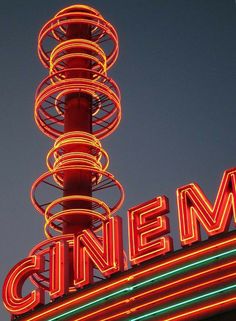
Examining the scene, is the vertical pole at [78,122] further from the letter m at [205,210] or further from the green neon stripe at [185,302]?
the green neon stripe at [185,302]

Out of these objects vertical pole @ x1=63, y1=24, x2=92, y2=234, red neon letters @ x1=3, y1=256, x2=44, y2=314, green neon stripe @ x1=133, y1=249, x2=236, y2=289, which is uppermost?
vertical pole @ x1=63, y1=24, x2=92, y2=234

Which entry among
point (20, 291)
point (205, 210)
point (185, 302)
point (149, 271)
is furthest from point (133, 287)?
point (20, 291)

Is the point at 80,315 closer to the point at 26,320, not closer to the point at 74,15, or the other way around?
the point at 26,320

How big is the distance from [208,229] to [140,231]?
8.33 ft

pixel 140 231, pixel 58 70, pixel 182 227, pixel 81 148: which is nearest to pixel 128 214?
pixel 140 231

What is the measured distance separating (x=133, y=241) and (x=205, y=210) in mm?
2500

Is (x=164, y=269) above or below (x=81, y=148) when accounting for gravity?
below

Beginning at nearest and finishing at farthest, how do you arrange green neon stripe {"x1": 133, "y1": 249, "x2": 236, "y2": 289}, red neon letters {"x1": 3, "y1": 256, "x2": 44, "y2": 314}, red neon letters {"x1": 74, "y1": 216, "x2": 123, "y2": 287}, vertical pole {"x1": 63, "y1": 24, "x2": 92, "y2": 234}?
green neon stripe {"x1": 133, "y1": 249, "x2": 236, "y2": 289}, red neon letters {"x1": 74, "y1": 216, "x2": 123, "y2": 287}, red neon letters {"x1": 3, "y1": 256, "x2": 44, "y2": 314}, vertical pole {"x1": 63, "y1": 24, "x2": 92, "y2": 234}

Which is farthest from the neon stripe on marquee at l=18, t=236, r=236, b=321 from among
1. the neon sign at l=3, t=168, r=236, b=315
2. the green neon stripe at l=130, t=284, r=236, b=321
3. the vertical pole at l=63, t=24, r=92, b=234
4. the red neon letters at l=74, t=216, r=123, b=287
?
the vertical pole at l=63, t=24, r=92, b=234

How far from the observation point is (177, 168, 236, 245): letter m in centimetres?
2014

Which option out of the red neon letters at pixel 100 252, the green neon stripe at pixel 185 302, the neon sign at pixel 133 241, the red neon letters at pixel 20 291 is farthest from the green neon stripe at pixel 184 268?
the red neon letters at pixel 20 291

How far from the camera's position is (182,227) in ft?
68.1

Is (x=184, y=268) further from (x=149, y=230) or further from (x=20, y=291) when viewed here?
(x=20, y=291)

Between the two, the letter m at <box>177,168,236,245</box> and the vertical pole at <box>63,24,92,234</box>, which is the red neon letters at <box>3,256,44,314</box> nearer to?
the letter m at <box>177,168,236,245</box>
